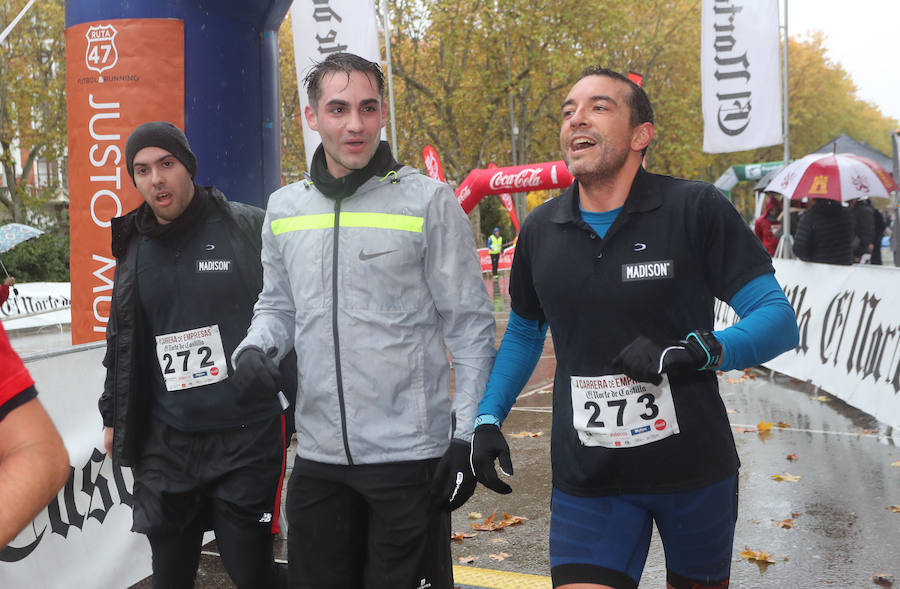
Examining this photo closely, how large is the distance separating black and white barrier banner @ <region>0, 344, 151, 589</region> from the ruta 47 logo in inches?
59.7

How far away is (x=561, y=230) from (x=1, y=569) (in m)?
2.72

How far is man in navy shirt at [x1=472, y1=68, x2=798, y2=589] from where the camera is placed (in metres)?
2.61

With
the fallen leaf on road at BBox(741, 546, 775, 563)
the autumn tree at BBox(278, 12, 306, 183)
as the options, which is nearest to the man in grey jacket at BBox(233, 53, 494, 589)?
the fallen leaf on road at BBox(741, 546, 775, 563)

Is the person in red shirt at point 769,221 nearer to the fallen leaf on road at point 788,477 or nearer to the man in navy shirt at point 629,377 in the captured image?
the fallen leaf on road at point 788,477

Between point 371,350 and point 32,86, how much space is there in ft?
108

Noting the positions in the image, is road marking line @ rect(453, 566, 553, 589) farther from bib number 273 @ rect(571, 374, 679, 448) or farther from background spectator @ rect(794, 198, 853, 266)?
background spectator @ rect(794, 198, 853, 266)

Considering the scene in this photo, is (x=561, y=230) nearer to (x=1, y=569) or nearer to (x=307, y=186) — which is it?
(x=307, y=186)

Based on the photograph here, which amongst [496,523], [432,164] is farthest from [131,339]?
[432,164]

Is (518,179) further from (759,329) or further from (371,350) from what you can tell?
(759,329)

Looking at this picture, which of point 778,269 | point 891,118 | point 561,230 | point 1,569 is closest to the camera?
point 561,230

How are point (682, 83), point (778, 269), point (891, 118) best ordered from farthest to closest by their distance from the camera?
1. point (891, 118)
2. point (682, 83)
3. point (778, 269)

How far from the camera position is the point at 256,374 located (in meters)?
2.75

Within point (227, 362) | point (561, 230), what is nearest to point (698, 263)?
point (561, 230)

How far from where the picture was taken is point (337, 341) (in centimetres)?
283
